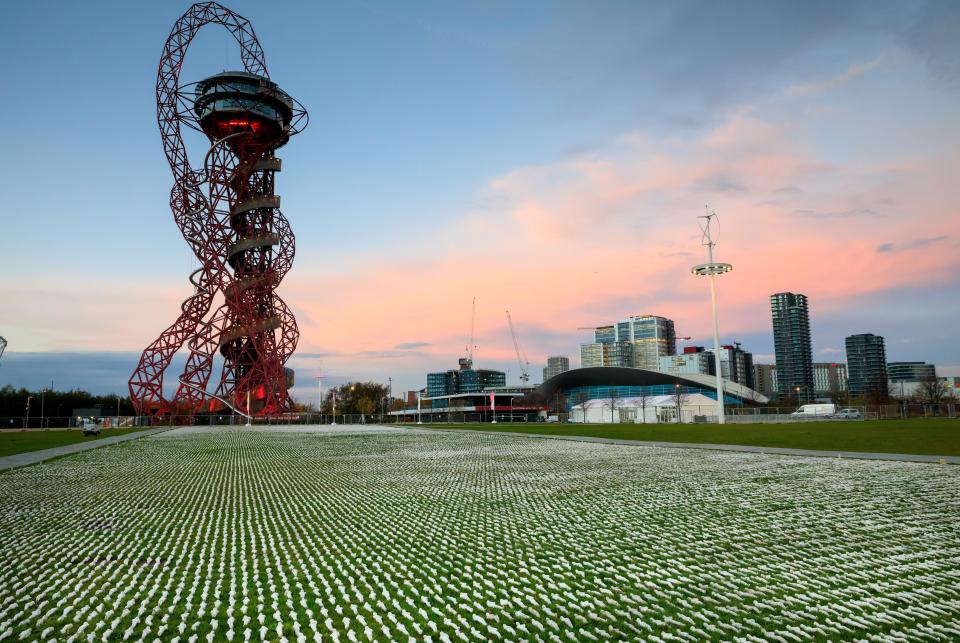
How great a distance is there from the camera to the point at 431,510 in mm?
8250

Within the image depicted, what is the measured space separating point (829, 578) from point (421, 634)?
10.8ft

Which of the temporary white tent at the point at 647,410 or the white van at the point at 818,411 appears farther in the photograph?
the temporary white tent at the point at 647,410

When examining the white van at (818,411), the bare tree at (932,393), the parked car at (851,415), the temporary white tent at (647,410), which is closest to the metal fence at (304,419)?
the parked car at (851,415)

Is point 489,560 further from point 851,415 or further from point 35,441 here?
point 851,415

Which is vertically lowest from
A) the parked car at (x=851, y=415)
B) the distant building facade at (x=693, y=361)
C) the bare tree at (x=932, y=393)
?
the parked car at (x=851, y=415)

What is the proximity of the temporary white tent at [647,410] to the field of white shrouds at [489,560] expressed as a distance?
65.4 m


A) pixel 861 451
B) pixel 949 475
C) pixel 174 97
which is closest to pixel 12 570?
pixel 949 475

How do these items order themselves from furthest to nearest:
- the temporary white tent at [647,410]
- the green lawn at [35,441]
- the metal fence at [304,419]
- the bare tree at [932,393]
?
the bare tree at [932,393], the temporary white tent at [647,410], the metal fence at [304,419], the green lawn at [35,441]

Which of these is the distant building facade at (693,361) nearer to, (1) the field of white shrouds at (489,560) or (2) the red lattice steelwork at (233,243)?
(2) the red lattice steelwork at (233,243)

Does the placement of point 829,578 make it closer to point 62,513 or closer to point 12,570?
point 12,570

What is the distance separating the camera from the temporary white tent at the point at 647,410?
74188mm

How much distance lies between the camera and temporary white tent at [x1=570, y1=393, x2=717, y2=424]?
74.2 m

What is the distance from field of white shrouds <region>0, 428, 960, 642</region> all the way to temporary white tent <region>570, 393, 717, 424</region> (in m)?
65.4

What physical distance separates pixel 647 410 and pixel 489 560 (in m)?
74.6
